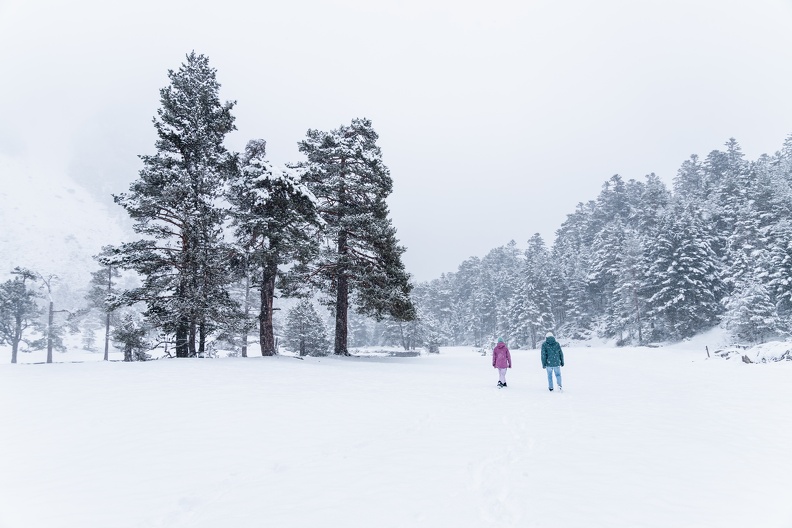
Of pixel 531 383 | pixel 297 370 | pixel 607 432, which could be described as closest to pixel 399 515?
pixel 607 432

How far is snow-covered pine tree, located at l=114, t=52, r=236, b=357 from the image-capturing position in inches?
653

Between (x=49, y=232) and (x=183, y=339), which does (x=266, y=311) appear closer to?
(x=183, y=339)

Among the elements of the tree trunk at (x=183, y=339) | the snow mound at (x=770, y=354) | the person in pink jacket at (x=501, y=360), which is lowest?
the snow mound at (x=770, y=354)

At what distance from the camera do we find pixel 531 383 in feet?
55.3

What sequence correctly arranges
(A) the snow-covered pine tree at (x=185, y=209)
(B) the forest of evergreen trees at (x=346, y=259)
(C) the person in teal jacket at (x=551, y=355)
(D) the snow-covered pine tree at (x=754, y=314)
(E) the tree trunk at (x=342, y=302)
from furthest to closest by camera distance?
(D) the snow-covered pine tree at (x=754, y=314)
(E) the tree trunk at (x=342, y=302)
(B) the forest of evergreen trees at (x=346, y=259)
(A) the snow-covered pine tree at (x=185, y=209)
(C) the person in teal jacket at (x=551, y=355)

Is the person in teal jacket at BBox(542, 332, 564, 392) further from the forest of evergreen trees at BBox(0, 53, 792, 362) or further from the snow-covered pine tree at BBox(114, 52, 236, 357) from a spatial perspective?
the snow-covered pine tree at BBox(114, 52, 236, 357)

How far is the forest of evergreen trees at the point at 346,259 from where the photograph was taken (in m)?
17.2

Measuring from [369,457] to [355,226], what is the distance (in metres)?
16.1

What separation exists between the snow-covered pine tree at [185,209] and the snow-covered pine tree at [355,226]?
5124 millimetres

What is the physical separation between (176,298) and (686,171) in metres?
94.5

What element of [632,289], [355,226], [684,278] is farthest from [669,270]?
[355,226]

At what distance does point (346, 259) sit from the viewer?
21.6 m

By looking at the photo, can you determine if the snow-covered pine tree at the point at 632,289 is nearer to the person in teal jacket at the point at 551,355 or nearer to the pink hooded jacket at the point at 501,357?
the person in teal jacket at the point at 551,355

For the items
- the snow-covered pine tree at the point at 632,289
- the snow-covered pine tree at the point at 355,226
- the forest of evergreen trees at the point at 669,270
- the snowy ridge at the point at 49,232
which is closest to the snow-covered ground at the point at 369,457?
the snow-covered pine tree at the point at 355,226
